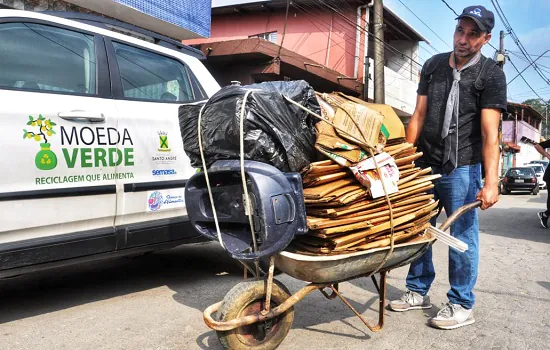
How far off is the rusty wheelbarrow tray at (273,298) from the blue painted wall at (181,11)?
295 inches

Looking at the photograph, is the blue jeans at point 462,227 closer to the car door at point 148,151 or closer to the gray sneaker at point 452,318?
the gray sneaker at point 452,318

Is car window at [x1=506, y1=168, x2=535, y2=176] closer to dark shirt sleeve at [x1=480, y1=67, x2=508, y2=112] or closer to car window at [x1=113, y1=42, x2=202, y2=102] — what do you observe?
dark shirt sleeve at [x1=480, y1=67, x2=508, y2=112]

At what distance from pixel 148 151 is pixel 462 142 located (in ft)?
7.51

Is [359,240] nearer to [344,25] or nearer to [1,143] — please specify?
[1,143]

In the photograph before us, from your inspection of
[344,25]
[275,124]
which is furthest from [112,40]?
[344,25]

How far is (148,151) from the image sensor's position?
3473 mm

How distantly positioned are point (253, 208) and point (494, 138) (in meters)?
1.83

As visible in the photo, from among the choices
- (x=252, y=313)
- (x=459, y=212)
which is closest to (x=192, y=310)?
(x=252, y=313)

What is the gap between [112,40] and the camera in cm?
354

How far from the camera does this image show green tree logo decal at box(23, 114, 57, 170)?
2865mm

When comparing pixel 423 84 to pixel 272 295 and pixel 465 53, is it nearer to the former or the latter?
pixel 465 53

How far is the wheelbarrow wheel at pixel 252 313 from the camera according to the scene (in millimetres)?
2398

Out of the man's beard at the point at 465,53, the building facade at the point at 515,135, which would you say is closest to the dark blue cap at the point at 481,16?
the man's beard at the point at 465,53

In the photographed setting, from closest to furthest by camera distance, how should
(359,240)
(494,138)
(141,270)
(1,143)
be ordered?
1. (359,240)
2. (1,143)
3. (494,138)
4. (141,270)
